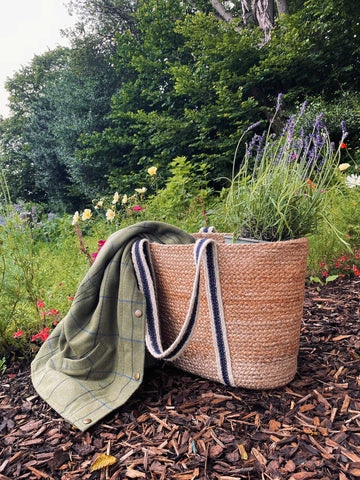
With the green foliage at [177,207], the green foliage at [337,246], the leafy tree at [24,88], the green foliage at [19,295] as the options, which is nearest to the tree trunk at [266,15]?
the green foliage at [177,207]

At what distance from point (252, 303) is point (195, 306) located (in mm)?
216

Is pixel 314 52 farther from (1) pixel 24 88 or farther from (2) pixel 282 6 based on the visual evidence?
(1) pixel 24 88

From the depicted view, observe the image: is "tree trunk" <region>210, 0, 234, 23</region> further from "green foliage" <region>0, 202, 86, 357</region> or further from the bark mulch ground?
the bark mulch ground

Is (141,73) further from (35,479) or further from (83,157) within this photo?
(35,479)

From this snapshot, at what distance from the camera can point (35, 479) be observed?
3.57 ft

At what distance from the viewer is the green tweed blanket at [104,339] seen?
140 centimetres

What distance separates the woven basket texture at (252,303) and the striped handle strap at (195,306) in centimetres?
3

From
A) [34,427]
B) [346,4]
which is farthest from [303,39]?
[34,427]

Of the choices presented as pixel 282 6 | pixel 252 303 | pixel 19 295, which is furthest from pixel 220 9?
pixel 252 303

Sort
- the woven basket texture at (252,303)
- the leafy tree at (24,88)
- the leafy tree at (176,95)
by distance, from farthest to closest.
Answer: the leafy tree at (24,88) → the leafy tree at (176,95) → the woven basket texture at (252,303)

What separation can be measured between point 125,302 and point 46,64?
1515cm

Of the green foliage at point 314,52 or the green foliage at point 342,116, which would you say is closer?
the green foliage at point 342,116

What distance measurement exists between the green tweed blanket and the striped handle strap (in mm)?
37

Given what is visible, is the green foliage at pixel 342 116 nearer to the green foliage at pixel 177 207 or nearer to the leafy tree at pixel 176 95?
the leafy tree at pixel 176 95
